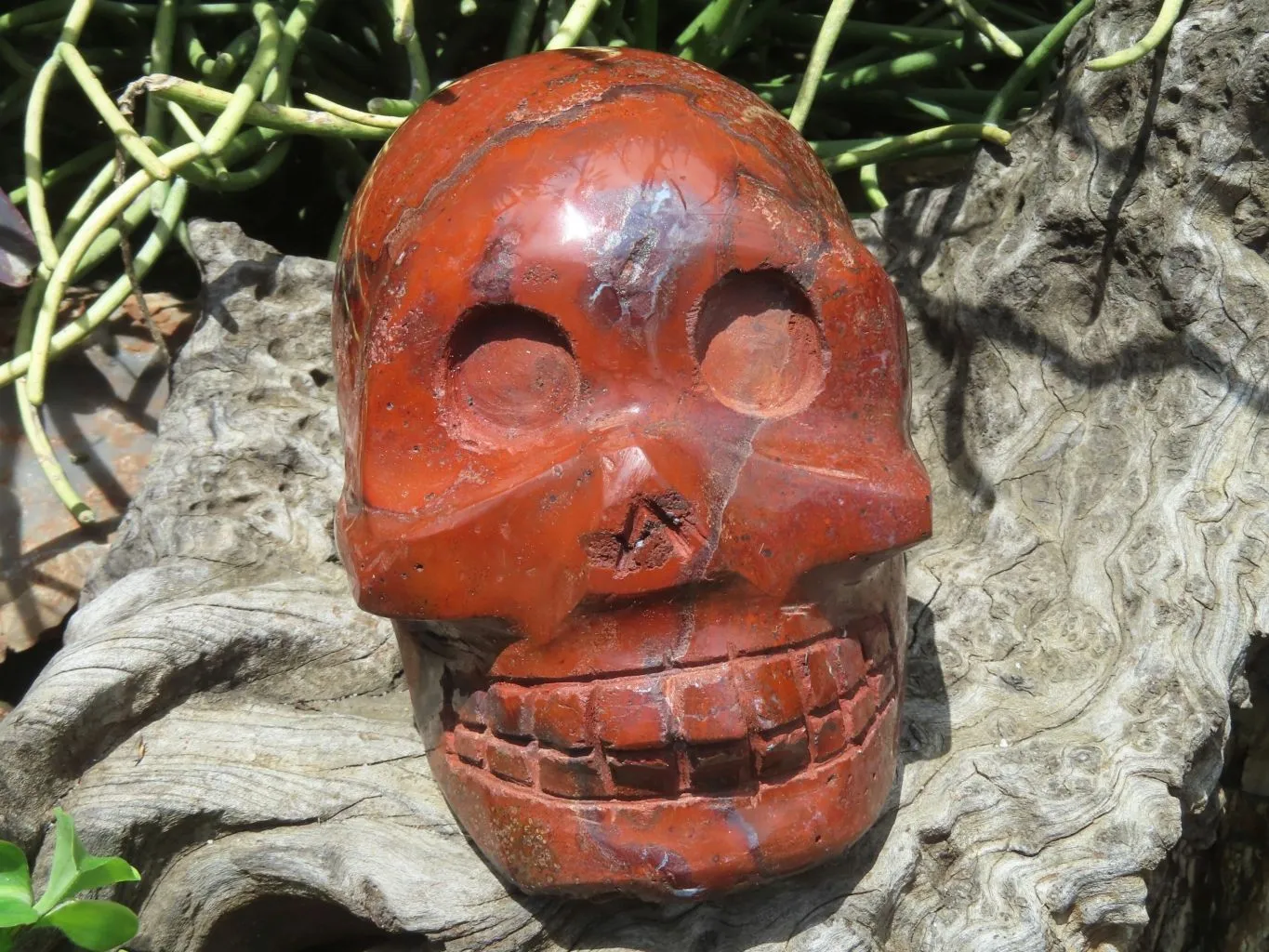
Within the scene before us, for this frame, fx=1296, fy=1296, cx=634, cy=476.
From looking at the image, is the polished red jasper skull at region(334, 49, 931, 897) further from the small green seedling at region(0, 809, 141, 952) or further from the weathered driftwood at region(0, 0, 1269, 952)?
the small green seedling at region(0, 809, 141, 952)

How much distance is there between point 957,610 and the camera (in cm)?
171

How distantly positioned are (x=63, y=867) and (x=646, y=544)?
2.02 ft

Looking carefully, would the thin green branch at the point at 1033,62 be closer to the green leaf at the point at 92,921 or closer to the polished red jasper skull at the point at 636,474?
the polished red jasper skull at the point at 636,474

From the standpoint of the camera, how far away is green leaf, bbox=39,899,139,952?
46.1 inches

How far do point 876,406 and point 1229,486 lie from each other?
66cm

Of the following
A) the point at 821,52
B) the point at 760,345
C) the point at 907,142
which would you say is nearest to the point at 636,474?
the point at 760,345

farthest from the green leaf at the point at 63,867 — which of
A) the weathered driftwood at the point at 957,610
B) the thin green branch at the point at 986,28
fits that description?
the thin green branch at the point at 986,28

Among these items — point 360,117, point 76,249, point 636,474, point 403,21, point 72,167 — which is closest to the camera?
point 636,474

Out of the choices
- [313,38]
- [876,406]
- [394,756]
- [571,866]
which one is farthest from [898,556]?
→ [313,38]

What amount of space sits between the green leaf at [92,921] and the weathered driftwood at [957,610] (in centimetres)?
25

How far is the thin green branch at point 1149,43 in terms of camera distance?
1.54m

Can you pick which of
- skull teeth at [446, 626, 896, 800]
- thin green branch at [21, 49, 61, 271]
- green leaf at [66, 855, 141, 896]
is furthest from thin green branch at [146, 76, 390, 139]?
green leaf at [66, 855, 141, 896]

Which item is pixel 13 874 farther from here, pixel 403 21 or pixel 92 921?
pixel 403 21

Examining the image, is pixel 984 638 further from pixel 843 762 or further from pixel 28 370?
pixel 28 370
